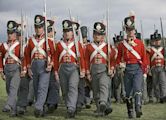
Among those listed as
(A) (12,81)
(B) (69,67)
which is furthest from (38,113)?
(B) (69,67)

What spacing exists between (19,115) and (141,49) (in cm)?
317

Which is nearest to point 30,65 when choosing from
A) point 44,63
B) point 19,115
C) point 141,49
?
point 44,63

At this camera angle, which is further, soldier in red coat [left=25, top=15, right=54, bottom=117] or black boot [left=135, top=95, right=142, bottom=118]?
soldier in red coat [left=25, top=15, right=54, bottom=117]

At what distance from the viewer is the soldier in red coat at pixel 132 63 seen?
10297mm

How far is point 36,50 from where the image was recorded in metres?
10.8

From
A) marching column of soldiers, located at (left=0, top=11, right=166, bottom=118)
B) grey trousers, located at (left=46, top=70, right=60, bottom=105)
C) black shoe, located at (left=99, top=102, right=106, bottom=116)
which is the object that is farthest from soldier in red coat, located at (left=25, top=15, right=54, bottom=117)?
black shoe, located at (left=99, top=102, right=106, bottom=116)

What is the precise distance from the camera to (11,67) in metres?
11.1

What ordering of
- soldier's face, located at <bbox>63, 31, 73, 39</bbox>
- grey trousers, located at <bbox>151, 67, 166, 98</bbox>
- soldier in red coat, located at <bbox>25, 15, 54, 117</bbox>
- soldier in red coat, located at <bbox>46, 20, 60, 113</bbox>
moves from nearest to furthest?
soldier in red coat, located at <bbox>25, 15, 54, 117</bbox> → soldier's face, located at <bbox>63, 31, 73, 39</bbox> → soldier in red coat, located at <bbox>46, 20, 60, 113</bbox> → grey trousers, located at <bbox>151, 67, 166, 98</bbox>

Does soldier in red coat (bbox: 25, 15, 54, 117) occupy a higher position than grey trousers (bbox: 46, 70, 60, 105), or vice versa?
soldier in red coat (bbox: 25, 15, 54, 117)

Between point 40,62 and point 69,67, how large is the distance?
0.67 metres

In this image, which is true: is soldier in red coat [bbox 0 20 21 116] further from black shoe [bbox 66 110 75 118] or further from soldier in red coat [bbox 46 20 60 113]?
black shoe [bbox 66 110 75 118]

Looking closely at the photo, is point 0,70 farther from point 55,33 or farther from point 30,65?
point 55,33

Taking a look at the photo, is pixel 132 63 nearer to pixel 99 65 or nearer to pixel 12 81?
pixel 99 65

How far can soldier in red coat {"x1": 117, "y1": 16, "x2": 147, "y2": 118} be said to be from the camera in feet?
33.8
